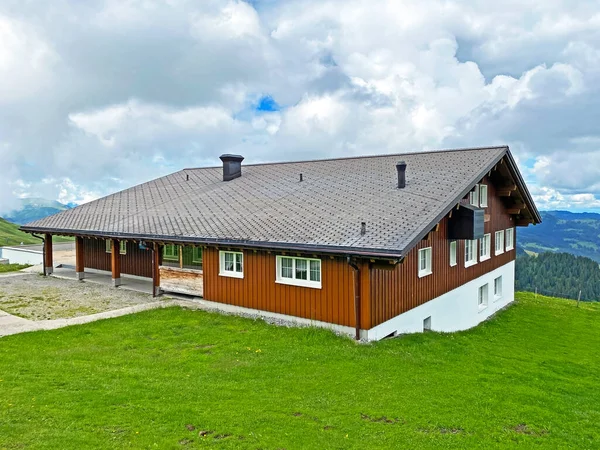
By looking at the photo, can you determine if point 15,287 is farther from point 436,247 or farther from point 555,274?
point 555,274

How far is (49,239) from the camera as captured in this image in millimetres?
19500

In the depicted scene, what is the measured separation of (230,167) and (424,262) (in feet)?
36.3

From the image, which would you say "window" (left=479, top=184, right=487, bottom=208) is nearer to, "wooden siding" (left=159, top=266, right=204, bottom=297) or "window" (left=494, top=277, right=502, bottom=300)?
"window" (left=494, top=277, right=502, bottom=300)

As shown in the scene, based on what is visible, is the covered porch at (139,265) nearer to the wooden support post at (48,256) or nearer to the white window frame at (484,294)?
the wooden support post at (48,256)

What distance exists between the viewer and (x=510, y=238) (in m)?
22.1

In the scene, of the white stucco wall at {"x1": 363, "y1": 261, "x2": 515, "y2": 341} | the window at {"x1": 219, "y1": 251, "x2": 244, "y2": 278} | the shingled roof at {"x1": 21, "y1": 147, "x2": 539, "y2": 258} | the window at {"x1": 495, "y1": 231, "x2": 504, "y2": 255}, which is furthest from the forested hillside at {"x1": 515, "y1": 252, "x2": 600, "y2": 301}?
the window at {"x1": 219, "y1": 251, "x2": 244, "y2": 278}

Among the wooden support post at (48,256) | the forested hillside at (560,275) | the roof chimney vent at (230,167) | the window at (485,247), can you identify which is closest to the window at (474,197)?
the window at (485,247)

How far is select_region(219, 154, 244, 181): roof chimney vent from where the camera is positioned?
2088 centimetres

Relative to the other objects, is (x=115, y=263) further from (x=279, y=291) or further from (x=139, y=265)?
(x=279, y=291)

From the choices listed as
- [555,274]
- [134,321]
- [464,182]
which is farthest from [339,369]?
[555,274]

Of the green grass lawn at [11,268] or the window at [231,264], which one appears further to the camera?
the green grass lawn at [11,268]

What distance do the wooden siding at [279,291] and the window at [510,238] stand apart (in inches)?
553

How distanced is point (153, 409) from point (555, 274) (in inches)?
4915

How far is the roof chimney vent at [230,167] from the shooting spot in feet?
68.5
